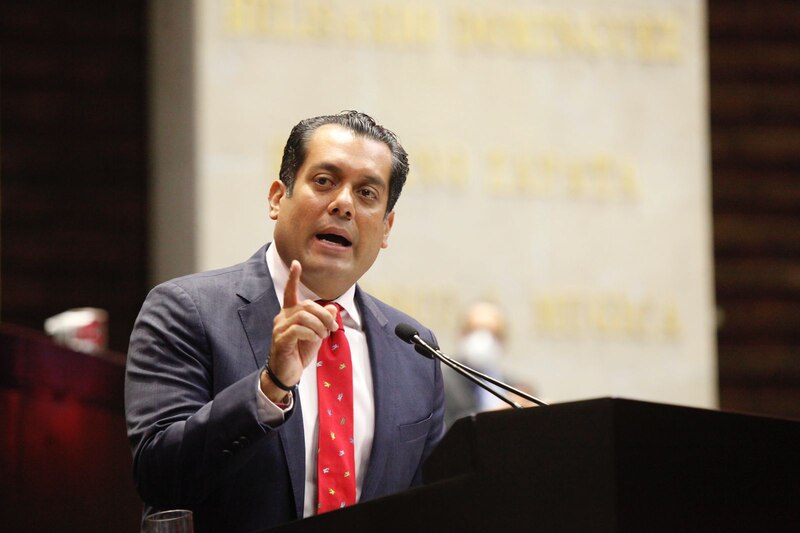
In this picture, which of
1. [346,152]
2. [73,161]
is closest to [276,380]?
[346,152]

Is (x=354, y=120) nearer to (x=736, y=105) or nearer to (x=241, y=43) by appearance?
(x=241, y=43)

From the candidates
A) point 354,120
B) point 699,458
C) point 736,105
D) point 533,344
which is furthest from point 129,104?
point 699,458

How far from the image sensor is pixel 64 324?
4.34 meters

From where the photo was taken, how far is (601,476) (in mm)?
1709

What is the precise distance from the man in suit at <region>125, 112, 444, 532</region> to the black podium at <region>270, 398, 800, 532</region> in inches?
11.5

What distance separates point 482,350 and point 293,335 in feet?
13.7

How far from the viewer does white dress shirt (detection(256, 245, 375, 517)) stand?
2.21 metres

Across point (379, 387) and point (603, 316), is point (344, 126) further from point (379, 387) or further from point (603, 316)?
point (603, 316)

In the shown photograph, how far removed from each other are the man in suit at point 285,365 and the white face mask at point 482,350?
11.2 ft

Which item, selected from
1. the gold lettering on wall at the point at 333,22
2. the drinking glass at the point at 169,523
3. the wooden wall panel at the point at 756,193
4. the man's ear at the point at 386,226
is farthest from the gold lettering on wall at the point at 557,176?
the drinking glass at the point at 169,523

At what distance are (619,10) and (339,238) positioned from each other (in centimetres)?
516

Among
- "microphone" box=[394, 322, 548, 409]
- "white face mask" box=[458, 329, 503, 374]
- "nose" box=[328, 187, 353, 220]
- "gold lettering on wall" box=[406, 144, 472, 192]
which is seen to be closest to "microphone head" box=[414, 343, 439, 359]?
"microphone" box=[394, 322, 548, 409]

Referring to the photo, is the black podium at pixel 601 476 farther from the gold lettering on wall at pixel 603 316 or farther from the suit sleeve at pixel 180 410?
the gold lettering on wall at pixel 603 316

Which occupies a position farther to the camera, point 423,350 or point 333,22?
point 333,22
